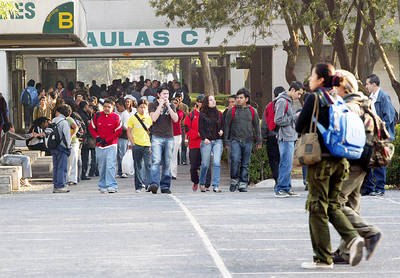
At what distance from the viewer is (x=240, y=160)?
16734 mm

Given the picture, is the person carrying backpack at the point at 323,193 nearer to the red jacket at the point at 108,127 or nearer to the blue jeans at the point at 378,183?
the blue jeans at the point at 378,183

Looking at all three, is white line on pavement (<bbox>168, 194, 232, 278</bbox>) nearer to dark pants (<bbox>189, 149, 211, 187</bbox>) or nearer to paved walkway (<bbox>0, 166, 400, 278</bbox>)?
paved walkway (<bbox>0, 166, 400, 278</bbox>)

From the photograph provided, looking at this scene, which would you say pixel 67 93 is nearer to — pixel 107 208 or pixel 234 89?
pixel 234 89

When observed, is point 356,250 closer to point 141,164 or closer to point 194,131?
point 194,131

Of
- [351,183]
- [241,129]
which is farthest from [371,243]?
[241,129]

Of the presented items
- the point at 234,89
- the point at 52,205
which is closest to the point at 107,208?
the point at 52,205

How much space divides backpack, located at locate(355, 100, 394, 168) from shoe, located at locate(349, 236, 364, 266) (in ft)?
2.89

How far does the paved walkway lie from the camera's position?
8.09m

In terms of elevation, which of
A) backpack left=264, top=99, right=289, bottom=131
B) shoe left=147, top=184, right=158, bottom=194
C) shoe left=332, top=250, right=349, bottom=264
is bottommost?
shoe left=147, top=184, right=158, bottom=194

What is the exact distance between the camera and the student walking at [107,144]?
16969 millimetres

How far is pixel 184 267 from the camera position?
813 centimetres

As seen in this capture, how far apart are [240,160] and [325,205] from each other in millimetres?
8852

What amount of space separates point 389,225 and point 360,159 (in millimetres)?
2825

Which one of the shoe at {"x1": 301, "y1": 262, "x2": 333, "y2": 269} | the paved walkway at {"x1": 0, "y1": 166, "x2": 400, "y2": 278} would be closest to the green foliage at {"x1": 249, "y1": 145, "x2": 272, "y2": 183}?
the paved walkway at {"x1": 0, "y1": 166, "x2": 400, "y2": 278}
